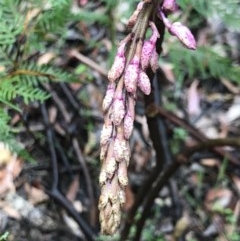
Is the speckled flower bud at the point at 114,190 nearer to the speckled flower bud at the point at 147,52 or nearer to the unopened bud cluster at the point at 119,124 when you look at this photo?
the unopened bud cluster at the point at 119,124

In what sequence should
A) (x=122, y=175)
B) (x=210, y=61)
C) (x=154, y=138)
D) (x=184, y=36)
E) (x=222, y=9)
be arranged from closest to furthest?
(x=122, y=175) → (x=184, y=36) → (x=222, y=9) → (x=154, y=138) → (x=210, y=61)

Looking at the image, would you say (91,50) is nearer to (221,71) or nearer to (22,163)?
(22,163)

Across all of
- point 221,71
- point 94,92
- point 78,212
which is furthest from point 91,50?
point 221,71

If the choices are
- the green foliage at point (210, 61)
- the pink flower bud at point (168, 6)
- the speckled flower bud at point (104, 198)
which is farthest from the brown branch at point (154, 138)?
the speckled flower bud at point (104, 198)

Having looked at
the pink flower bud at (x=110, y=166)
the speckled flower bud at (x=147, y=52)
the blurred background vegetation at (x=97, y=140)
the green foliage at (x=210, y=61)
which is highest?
the speckled flower bud at (x=147, y=52)

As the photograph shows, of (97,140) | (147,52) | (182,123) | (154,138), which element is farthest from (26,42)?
(97,140)

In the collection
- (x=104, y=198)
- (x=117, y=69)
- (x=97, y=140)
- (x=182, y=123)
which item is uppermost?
(x=117, y=69)

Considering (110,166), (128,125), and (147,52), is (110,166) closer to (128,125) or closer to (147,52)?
(128,125)

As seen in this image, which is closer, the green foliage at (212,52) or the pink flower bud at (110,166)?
the pink flower bud at (110,166)
